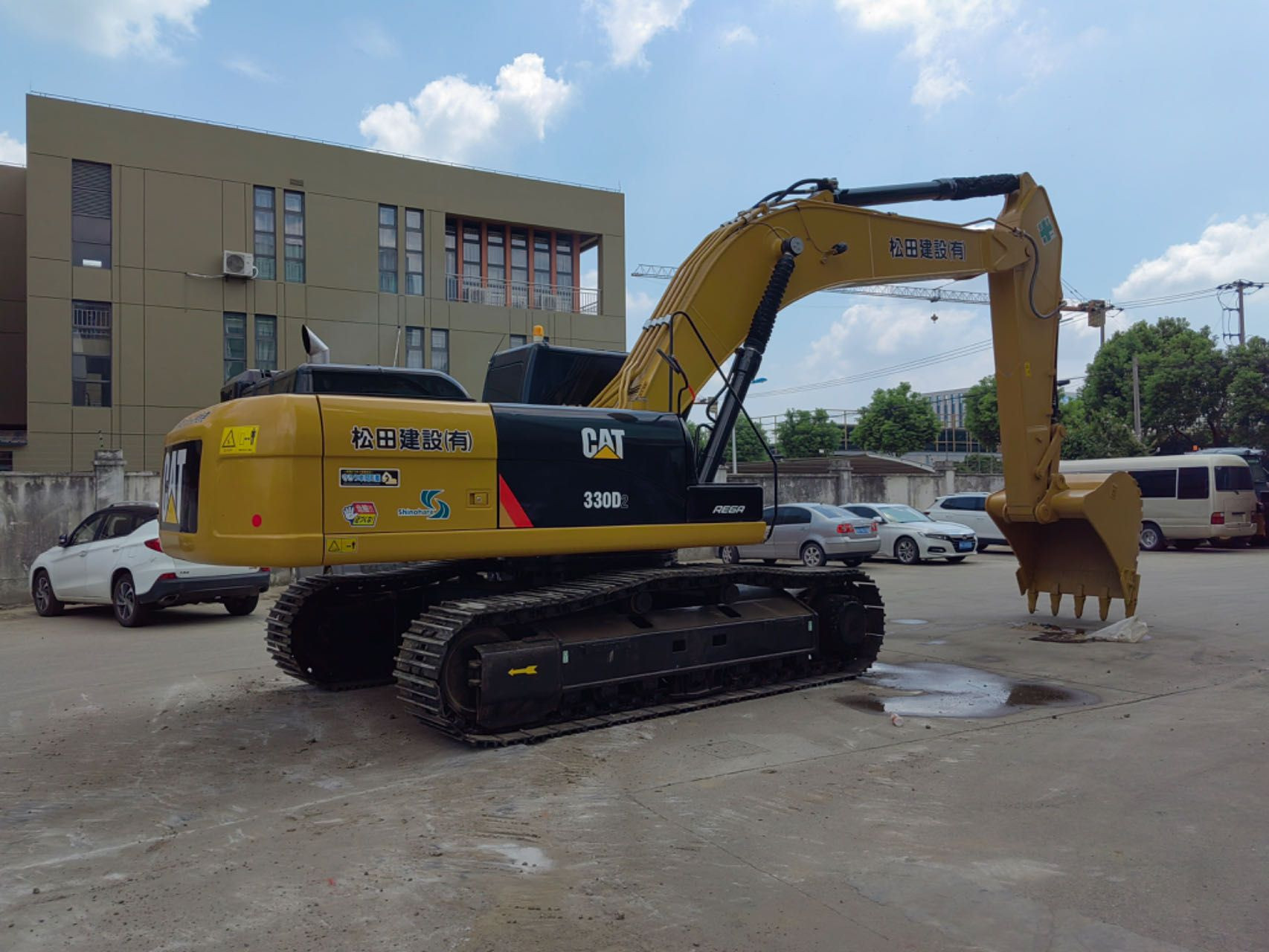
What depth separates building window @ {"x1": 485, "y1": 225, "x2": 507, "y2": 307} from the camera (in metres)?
30.3

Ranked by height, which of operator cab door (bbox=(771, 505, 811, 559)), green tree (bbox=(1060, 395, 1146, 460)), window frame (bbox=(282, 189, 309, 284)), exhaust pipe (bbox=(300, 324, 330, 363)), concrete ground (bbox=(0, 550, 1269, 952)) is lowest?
concrete ground (bbox=(0, 550, 1269, 952))

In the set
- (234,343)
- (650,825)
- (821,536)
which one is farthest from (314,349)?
(234,343)

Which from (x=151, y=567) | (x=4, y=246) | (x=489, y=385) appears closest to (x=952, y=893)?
(x=489, y=385)

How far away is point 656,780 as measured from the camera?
5.59m

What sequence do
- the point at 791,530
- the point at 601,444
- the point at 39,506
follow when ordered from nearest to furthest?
1. the point at 601,444
2. the point at 39,506
3. the point at 791,530

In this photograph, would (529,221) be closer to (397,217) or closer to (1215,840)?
(397,217)

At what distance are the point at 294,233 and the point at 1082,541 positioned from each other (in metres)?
22.5

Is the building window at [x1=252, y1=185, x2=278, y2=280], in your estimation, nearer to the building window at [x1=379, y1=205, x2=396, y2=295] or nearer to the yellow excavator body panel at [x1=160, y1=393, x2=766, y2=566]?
the building window at [x1=379, y1=205, x2=396, y2=295]

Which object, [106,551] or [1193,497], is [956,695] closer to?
[106,551]

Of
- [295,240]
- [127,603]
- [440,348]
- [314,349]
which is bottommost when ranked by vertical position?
[127,603]

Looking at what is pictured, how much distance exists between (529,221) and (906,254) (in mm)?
22199

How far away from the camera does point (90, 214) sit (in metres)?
24.6

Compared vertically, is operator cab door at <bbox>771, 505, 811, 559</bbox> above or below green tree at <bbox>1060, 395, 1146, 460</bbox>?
below

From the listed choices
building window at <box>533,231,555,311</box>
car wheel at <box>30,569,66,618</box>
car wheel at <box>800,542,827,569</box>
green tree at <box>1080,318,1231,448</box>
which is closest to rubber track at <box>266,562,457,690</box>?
car wheel at <box>30,569,66,618</box>
